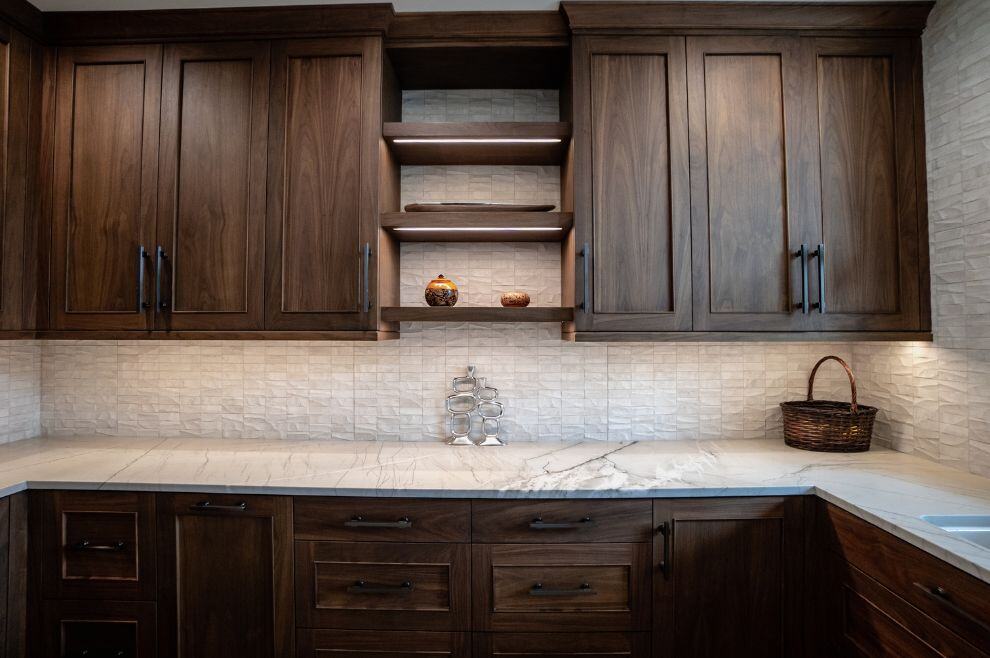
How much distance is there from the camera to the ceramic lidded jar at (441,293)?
80.0 inches

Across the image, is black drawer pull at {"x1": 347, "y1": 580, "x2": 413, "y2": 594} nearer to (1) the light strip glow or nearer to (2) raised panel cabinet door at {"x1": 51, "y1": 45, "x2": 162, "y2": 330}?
(2) raised panel cabinet door at {"x1": 51, "y1": 45, "x2": 162, "y2": 330}

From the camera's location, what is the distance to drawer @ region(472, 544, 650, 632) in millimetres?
1580

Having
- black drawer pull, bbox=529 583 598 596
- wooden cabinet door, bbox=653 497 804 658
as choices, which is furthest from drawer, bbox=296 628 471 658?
wooden cabinet door, bbox=653 497 804 658

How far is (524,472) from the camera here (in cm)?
175

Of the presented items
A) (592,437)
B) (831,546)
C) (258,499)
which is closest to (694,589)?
(831,546)

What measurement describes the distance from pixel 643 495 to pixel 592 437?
0.65m

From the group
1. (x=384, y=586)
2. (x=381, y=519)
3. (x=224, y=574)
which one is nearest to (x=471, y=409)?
(x=381, y=519)

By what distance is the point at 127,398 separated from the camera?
89.7 inches

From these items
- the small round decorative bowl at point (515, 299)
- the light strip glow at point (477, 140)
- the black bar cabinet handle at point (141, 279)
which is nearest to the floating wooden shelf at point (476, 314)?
the small round decorative bowl at point (515, 299)

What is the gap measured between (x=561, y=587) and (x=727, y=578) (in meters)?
0.54

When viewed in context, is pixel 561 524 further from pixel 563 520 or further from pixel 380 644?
pixel 380 644

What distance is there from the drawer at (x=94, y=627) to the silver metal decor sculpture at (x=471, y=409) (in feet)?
4.01

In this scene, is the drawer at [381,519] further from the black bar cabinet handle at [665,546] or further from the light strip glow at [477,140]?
the light strip glow at [477,140]

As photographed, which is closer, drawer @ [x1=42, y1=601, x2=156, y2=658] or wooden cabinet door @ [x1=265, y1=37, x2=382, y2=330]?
drawer @ [x1=42, y1=601, x2=156, y2=658]
